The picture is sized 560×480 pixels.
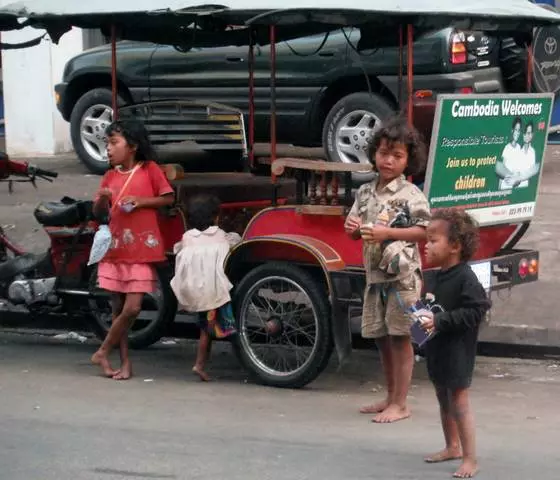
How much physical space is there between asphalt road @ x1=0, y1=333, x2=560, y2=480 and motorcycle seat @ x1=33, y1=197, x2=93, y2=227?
93 centimetres

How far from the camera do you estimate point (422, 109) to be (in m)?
7.90

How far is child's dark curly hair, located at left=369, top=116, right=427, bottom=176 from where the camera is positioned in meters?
6.86

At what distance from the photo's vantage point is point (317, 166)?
7.64 metres

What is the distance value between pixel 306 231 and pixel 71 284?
203cm

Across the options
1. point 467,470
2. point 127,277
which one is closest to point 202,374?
point 127,277

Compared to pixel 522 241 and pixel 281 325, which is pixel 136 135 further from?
pixel 522 241

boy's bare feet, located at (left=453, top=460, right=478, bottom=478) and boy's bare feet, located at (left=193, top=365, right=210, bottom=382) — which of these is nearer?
boy's bare feet, located at (left=453, top=460, right=478, bottom=478)

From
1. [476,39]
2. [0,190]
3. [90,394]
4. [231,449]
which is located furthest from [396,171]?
[0,190]

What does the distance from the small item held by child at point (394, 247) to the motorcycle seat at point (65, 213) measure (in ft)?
8.36

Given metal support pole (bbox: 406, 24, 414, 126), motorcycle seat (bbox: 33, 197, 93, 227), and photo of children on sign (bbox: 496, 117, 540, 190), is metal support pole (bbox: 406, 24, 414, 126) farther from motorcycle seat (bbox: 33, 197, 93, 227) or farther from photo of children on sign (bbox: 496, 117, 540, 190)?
motorcycle seat (bbox: 33, 197, 93, 227)

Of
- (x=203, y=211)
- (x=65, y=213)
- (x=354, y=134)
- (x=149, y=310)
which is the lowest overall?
A: (x=149, y=310)

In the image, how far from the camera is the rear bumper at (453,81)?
1142cm

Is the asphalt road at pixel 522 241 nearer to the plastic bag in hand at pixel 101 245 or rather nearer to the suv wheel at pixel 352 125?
the suv wheel at pixel 352 125

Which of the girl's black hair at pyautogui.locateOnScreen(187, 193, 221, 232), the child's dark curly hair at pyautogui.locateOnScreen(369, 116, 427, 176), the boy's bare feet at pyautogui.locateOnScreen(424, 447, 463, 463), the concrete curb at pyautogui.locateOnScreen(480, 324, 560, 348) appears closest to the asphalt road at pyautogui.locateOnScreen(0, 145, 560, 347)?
the concrete curb at pyautogui.locateOnScreen(480, 324, 560, 348)
